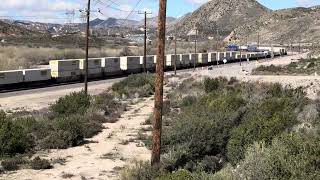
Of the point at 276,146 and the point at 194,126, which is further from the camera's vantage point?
the point at 194,126

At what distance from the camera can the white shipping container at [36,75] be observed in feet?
172

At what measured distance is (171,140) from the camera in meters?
19.4

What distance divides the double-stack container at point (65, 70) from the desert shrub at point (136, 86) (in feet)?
26.2

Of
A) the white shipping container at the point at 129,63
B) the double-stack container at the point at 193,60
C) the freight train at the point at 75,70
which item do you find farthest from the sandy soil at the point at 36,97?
the double-stack container at the point at 193,60

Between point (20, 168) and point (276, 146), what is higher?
point (276, 146)

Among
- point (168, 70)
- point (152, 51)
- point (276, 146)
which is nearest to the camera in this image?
point (276, 146)

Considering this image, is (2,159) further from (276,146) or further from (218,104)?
(218,104)

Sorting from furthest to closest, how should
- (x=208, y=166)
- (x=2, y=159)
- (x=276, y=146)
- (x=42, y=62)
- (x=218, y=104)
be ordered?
(x=42, y=62)
(x=218, y=104)
(x=2, y=159)
(x=208, y=166)
(x=276, y=146)

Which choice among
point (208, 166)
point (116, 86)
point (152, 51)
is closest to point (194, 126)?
point (208, 166)

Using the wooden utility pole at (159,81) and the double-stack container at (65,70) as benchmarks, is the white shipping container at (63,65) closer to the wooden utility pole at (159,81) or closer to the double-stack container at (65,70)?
the double-stack container at (65,70)

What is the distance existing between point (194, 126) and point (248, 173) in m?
7.28

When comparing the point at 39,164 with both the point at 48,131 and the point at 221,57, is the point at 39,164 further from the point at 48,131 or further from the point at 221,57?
the point at 221,57

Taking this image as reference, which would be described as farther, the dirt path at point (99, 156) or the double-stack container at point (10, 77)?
the double-stack container at point (10, 77)

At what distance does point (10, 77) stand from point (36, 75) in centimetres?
502
